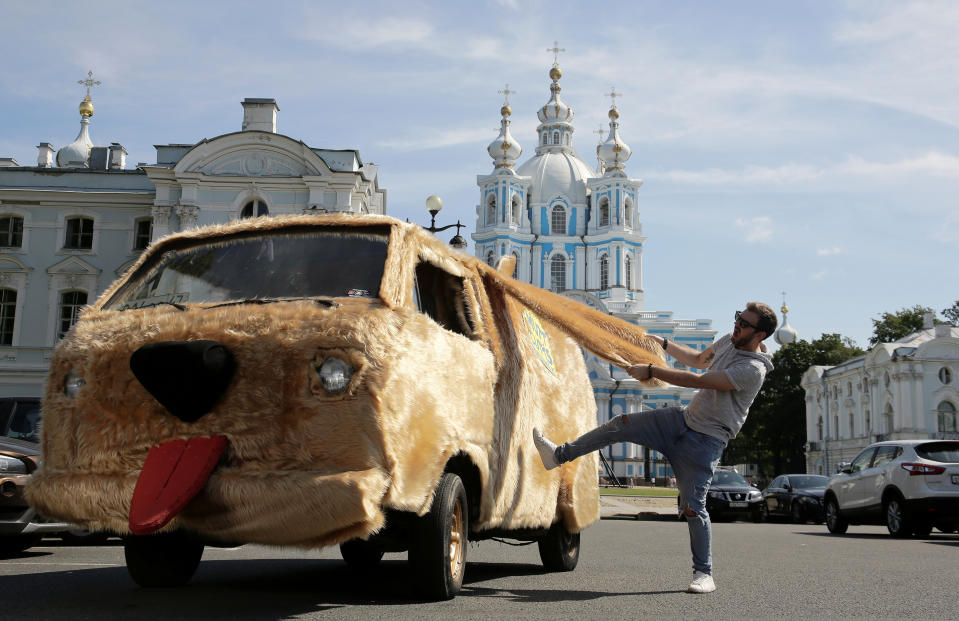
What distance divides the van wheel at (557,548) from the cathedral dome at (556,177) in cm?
8576

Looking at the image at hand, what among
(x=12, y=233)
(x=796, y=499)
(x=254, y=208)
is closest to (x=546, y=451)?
(x=796, y=499)

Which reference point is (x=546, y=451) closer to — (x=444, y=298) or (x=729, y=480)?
(x=444, y=298)

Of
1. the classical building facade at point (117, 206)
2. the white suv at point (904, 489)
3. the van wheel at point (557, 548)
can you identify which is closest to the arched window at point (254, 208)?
the classical building facade at point (117, 206)

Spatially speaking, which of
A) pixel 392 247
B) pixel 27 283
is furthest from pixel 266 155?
pixel 392 247

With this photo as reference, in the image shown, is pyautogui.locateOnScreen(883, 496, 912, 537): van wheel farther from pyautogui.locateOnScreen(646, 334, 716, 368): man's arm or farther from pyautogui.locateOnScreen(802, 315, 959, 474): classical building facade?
pyautogui.locateOnScreen(802, 315, 959, 474): classical building facade

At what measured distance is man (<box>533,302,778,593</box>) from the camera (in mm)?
6199

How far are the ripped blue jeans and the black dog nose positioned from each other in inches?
99.1

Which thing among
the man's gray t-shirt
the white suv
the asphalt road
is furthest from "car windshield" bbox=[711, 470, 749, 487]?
the man's gray t-shirt

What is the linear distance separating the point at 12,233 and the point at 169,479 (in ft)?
119

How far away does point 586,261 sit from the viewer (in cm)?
8975

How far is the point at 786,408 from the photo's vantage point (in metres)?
85.8

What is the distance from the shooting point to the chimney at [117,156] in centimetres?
4272

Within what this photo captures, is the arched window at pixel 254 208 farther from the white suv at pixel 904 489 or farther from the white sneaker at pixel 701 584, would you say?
the white sneaker at pixel 701 584

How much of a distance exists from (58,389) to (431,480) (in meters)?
2.02
